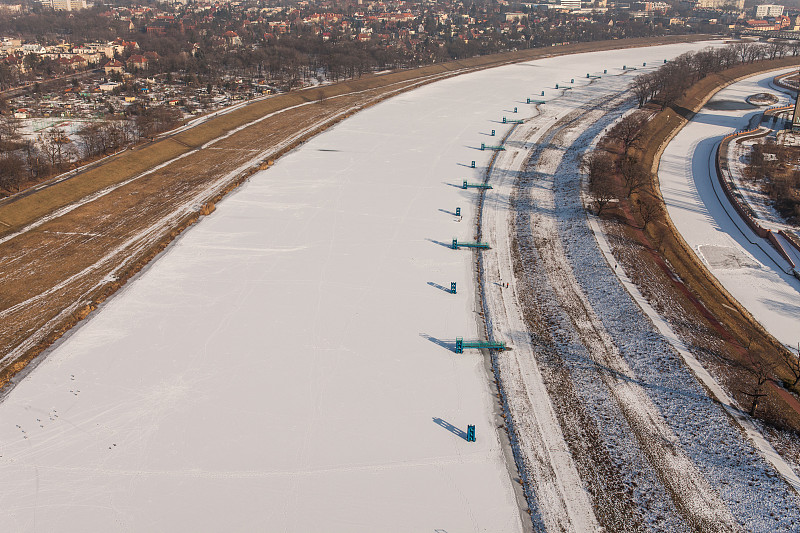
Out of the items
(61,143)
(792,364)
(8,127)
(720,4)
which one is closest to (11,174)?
(61,143)

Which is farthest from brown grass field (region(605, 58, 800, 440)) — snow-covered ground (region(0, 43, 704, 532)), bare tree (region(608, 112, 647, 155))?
bare tree (region(608, 112, 647, 155))

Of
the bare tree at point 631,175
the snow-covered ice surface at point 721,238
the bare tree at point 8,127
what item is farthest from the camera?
the bare tree at point 8,127

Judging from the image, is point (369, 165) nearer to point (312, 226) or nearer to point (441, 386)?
point (312, 226)

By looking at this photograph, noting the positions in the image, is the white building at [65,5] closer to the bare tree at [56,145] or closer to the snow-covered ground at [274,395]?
the bare tree at [56,145]

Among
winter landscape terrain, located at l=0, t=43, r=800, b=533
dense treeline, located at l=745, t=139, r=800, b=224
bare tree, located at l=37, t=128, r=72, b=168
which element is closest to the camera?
winter landscape terrain, located at l=0, t=43, r=800, b=533

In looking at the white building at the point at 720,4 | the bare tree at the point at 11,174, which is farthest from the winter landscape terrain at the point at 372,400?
the white building at the point at 720,4

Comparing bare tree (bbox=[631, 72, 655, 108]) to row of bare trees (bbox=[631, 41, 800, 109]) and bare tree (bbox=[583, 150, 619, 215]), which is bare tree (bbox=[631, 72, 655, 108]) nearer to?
row of bare trees (bbox=[631, 41, 800, 109])

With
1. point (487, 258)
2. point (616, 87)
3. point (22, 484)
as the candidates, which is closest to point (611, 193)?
point (487, 258)
